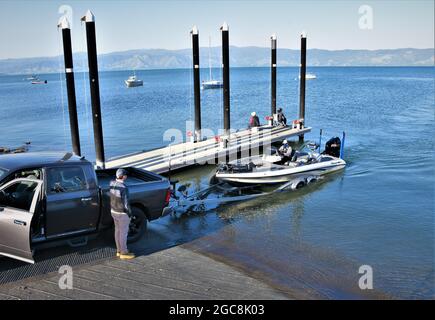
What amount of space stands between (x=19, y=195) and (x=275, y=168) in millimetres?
9734

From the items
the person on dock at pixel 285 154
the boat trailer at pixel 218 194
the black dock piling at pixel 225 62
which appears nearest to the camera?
the boat trailer at pixel 218 194

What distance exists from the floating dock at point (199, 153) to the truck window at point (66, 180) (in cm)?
703

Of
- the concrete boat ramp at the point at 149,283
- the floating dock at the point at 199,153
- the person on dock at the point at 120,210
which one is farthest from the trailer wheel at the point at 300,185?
the person on dock at the point at 120,210

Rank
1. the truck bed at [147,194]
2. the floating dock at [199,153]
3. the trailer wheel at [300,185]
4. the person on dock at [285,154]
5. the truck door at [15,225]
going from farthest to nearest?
the floating dock at [199,153], the person on dock at [285,154], the trailer wheel at [300,185], the truck bed at [147,194], the truck door at [15,225]

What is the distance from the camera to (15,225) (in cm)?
755

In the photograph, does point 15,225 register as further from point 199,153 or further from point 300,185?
point 199,153

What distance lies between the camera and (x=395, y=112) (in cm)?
4559

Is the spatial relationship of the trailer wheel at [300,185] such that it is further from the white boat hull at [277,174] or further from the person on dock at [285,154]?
the person on dock at [285,154]

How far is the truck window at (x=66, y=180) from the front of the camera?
324 inches

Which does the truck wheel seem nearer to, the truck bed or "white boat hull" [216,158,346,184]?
the truck bed

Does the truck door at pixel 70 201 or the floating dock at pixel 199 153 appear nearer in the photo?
the truck door at pixel 70 201

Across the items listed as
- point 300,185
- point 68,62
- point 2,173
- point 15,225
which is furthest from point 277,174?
point 15,225

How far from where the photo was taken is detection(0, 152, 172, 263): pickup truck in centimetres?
762
